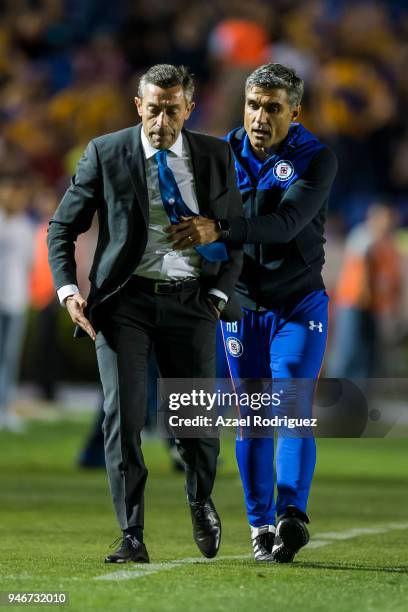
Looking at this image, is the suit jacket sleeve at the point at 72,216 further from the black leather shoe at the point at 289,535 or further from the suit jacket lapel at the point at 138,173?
the black leather shoe at the point at 289,535

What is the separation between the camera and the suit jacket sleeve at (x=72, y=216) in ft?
20.7

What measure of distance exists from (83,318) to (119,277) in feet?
0.75

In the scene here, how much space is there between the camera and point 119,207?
6.27m

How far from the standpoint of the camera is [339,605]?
17.6ft

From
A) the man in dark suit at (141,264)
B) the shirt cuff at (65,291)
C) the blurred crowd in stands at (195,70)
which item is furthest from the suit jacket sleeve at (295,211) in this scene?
the blurred crowd in stands at (195,70)

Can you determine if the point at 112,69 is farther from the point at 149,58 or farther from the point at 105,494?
the point at 105,494

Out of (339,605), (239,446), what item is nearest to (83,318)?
(239,446)

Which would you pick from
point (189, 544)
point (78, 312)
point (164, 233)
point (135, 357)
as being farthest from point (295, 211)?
point (189, 544)

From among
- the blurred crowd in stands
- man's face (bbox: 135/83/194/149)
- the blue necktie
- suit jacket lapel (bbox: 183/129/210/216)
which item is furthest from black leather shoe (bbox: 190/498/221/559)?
the blurred crowd in stands

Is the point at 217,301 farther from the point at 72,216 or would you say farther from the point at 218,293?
the point at 72,216

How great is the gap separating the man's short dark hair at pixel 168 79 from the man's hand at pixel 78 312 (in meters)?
0.89

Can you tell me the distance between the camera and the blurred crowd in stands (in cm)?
1788

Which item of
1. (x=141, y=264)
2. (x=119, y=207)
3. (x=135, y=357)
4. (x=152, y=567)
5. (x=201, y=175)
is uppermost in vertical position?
(x=201, y=175)

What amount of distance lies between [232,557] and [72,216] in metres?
1.73
